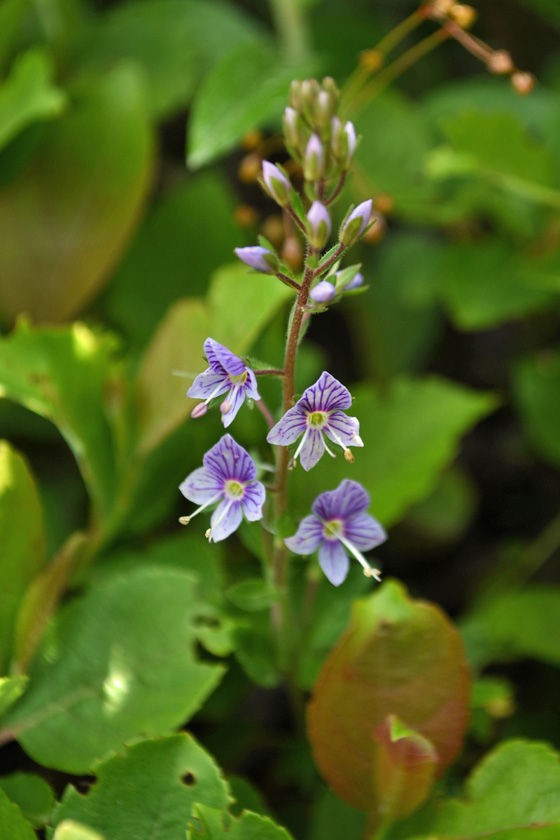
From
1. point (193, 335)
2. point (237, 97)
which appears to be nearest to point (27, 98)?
point (237, 97)

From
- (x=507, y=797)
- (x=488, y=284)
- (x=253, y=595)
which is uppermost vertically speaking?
(x=253, y=595)

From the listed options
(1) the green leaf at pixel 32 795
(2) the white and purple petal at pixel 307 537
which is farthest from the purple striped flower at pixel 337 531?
(1) the green leaf at pixel 32 795

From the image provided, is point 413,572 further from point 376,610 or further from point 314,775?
point 376,610

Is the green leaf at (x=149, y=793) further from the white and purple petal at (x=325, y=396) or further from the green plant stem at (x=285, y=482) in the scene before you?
the white and purple petal at (x=325, y=396)

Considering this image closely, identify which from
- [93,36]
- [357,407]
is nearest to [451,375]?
[357,407]

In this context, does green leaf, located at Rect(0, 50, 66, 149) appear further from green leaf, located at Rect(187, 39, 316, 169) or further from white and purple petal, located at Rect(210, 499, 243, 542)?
white and purple petal, located at Rect(210, 499, 243, 542)

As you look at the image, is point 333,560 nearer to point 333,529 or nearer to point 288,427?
point 333,529
